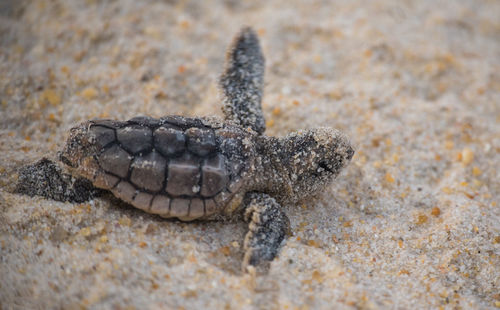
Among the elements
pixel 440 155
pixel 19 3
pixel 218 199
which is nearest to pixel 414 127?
pixel 440 155

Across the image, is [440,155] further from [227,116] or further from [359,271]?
[227,116]

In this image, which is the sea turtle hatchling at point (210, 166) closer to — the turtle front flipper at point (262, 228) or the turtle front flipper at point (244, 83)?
the turtle front flipper at point (262, 228)

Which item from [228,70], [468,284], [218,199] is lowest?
[468,284]

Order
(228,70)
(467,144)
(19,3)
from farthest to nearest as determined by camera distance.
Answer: (19,3)
(467,144)
(228,70)

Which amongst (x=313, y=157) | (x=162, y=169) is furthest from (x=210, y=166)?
(x=313, y=157)

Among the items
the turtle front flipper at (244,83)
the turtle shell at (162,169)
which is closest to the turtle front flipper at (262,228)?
the turtle shell at (162,169)

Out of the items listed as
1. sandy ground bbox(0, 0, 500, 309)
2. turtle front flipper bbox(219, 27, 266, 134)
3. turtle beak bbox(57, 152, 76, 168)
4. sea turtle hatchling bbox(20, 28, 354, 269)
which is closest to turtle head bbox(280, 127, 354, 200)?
sea turtle hatchling bbox(20, 28, 354, 269)
